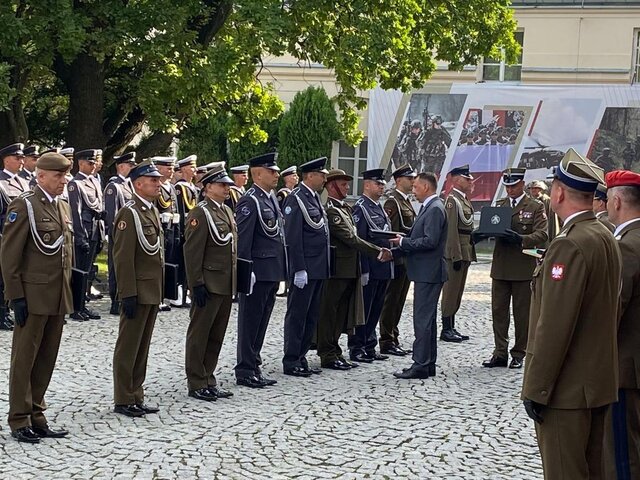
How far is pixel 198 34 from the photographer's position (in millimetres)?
18188

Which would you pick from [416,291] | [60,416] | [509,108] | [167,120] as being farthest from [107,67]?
[509,108]

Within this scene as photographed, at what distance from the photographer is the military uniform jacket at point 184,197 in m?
15.4

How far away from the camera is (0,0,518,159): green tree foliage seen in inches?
647

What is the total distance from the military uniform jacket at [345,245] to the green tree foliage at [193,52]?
587cm

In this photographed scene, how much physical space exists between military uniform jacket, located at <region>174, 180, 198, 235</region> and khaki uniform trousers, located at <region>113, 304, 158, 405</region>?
658cm

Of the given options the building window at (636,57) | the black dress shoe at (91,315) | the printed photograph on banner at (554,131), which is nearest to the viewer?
the black dress shoe at (91,315)

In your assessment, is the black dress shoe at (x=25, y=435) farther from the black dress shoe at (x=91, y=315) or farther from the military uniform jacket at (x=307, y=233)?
the black dress shoe at (x=91, y=315)

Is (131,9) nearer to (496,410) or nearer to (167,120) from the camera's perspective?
(167,120)

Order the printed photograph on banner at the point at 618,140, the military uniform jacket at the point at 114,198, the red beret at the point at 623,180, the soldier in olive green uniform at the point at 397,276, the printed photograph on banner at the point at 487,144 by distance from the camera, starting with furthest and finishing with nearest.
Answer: the printed photograph on banner at the point at 487,144, the printed photograph on banner at the point at 618,140, the military uniform jacket at the point at 114,198, the soldier in olive green uniform at the point at 397,276, the red beret at the point at 623,180

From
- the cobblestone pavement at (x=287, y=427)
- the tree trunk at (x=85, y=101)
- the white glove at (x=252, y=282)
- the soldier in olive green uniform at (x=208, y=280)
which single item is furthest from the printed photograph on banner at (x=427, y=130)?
the soldier in olive green uniform at (x=208, y=280)

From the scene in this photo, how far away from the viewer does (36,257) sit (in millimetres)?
7977

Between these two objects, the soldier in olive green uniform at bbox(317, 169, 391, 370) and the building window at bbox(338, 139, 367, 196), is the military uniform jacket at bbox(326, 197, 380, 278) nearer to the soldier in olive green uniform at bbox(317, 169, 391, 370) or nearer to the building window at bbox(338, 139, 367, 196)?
the soldier in olive green uniform at bbox(317, 169, 391, 370)

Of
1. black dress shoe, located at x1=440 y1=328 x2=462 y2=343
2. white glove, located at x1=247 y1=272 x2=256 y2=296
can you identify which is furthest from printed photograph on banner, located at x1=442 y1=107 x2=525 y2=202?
white glove, located at x1=247 y1=272 x2=256 y2=296

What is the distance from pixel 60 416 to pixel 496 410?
3866 millimetres
